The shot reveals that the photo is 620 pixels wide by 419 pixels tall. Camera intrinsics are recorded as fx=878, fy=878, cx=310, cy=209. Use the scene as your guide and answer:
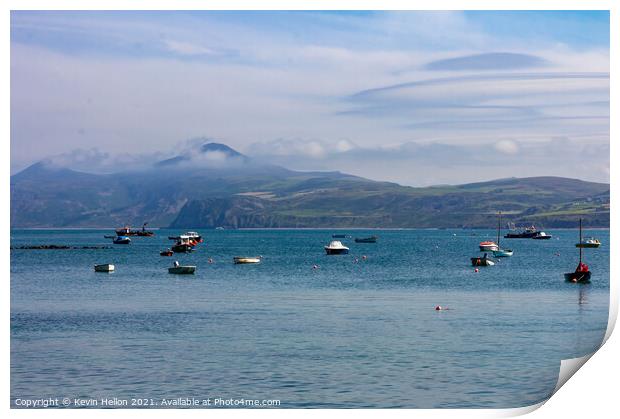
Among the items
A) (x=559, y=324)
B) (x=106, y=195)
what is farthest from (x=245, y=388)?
(x=106, y=195)

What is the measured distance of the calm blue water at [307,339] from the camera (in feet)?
85.5

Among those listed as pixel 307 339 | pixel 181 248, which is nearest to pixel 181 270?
pixel 307 339

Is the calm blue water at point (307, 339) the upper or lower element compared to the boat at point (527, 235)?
lower

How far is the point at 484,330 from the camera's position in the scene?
123ft

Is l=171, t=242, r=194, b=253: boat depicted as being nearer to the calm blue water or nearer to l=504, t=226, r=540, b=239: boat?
the calm blue water

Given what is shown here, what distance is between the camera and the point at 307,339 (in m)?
34.1

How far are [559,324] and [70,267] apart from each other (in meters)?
59.7

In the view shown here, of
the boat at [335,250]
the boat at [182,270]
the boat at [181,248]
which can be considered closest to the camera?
the boat at [182,270]

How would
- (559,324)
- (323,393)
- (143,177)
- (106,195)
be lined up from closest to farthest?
(323,393)
(559,324)
(143,177)
(106,195)

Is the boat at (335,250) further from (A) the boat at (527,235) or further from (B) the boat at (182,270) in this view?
(A) the boat at (527,235)

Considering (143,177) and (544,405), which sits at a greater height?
(143,177)

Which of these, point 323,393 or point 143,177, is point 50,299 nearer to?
point 323,393

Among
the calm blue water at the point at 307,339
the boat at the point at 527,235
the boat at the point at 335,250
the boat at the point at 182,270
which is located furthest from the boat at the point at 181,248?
the boat at the point at 527,235

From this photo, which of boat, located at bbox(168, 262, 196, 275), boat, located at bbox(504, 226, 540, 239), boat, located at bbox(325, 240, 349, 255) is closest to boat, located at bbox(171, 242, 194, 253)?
boat, located at bbox(325, 240, 349, 255)
